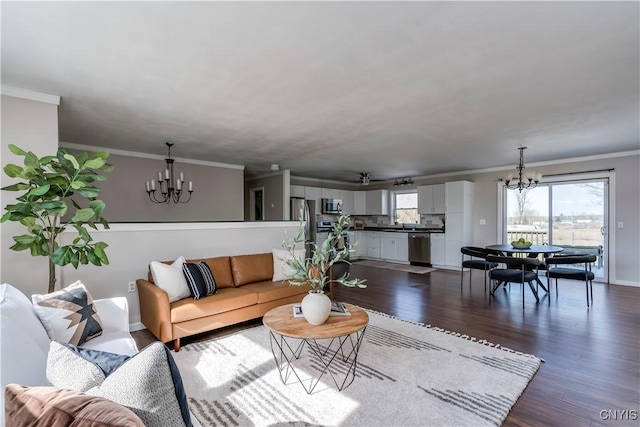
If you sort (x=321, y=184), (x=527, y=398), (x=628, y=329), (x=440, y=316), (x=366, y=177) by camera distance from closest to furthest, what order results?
(x=527, y=398) < (x=628, y=329) < (x=440, y=316) < (x=366, y=177) < (x=321, y=184)

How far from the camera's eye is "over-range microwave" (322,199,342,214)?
8.82 meters

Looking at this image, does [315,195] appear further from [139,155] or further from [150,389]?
[150,389]

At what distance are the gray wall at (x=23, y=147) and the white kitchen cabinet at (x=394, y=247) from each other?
24.0 ft

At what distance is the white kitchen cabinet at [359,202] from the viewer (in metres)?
9.80

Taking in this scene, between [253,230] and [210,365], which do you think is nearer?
[210,365]

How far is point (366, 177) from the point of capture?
7.65 m

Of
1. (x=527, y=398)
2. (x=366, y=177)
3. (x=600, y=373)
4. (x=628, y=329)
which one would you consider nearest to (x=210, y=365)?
(x=527, y=398)

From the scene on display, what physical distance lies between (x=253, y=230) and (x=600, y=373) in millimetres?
4156

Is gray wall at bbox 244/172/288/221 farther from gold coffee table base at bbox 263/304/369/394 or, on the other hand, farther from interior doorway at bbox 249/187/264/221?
gold coffee table base at bbox 263/304/369/394

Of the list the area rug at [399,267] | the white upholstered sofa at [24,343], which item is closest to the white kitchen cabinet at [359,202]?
the area rug at [399,267]

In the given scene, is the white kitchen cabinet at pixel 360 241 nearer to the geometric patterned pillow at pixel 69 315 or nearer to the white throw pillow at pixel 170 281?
the white throw pillow at pixel 170 281

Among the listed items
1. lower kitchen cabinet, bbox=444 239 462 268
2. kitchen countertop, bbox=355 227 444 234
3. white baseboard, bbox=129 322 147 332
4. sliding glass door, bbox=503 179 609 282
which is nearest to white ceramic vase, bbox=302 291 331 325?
white baseboard, bbox=129 322 147 332

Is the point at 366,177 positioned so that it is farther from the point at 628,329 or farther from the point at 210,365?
the point at 210,365

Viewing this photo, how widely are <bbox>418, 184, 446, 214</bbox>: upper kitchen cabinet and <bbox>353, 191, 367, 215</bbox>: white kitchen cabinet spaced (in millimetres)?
1936
